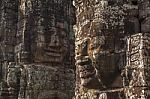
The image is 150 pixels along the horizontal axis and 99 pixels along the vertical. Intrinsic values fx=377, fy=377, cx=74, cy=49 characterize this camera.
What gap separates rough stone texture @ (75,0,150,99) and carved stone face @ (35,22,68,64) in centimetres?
515

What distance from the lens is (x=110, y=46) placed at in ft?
23.3

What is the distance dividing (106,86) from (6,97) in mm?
6583

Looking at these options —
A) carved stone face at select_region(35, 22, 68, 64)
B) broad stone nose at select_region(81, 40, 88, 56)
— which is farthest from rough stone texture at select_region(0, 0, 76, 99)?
broad stone nose at select_region(81, 40, 88, 56)

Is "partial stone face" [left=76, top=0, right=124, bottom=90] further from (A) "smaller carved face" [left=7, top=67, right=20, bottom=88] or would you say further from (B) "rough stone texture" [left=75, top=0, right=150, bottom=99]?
(A) "smaller carved face" [left=7, top=67, right=20, bottom=88]

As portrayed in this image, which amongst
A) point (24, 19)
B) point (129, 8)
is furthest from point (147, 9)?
point (24, 19)

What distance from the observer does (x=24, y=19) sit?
513 inches

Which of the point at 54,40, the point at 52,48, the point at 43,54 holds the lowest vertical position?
the point at 43,54

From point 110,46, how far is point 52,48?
18.6ft

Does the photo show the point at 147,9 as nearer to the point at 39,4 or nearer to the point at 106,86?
A: the point at 106,86

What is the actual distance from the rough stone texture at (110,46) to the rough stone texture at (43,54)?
16.0 ft

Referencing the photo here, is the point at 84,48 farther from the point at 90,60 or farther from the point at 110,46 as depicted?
the point at 110,46

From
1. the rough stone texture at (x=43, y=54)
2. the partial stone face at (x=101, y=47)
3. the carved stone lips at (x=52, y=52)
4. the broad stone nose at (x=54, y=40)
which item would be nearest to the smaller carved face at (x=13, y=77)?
the rough stone texture at (x=43, y=54)

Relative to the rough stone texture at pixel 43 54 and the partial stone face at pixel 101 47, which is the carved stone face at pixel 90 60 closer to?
the partial stone face at pixel 101 47

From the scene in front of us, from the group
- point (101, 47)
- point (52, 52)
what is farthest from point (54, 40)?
point (101, 47)
